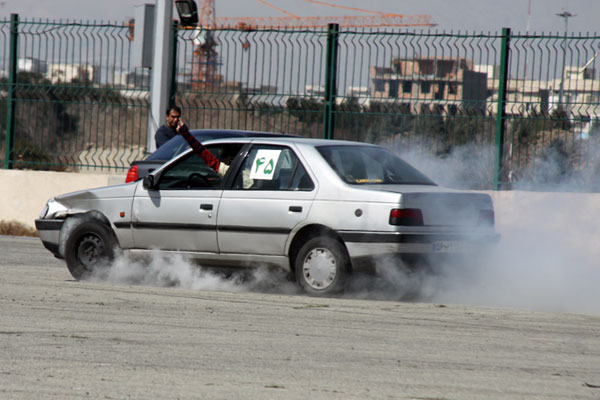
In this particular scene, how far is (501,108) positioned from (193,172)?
6.20m

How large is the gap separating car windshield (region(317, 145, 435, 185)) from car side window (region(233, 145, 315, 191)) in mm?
285

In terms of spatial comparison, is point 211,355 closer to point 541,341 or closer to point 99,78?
point 541,341

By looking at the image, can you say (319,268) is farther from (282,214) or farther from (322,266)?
(282,214)

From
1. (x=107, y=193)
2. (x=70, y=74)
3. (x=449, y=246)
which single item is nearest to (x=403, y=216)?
(x=449, y=246)

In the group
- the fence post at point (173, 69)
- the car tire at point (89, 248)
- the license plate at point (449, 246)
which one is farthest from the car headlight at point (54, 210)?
the fence post at point (173, 69)

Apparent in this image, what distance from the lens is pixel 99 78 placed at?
1656 centimetres

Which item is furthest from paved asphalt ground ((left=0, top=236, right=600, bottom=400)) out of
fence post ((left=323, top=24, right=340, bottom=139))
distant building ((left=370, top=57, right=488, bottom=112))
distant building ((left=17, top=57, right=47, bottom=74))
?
distant building ((left=17, top=57, right=47, bottom=74))

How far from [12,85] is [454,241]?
10.6 meters

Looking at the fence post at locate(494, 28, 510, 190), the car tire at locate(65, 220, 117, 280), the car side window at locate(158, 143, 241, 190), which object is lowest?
the car tire at locate(65, 220, 117, 280)

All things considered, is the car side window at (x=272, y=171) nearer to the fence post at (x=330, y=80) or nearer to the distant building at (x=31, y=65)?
the fence post at (x=330, y=80)

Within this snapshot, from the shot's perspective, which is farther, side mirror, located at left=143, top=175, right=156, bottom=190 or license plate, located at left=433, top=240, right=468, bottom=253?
side mirror, located at left=143, top=175, right=156, bottom=190

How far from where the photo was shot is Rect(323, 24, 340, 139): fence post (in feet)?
51.1

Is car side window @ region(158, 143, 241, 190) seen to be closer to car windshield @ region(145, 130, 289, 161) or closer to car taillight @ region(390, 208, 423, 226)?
car taillight @ region(390, 208, 423, 226)

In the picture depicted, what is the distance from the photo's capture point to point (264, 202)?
938 centimetres
